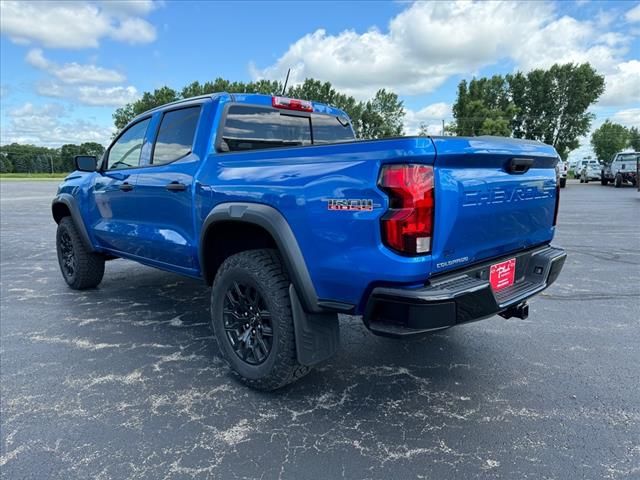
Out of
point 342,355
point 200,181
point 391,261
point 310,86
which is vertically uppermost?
point 310,86

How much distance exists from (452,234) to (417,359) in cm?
146

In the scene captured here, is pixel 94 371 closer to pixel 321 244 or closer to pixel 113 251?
pixel 113 251

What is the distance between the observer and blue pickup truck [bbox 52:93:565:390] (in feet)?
7.20

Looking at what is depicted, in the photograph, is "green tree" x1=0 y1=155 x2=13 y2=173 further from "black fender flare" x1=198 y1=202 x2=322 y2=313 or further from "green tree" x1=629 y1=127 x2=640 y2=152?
"green tree" x1=629 y1=127 x2=640 y2=152

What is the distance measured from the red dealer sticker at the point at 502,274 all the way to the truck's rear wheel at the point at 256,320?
1.21 metres

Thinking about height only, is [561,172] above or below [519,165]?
below

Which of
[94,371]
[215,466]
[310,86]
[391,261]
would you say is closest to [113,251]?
[94,371]

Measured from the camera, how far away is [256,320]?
296 centimetres

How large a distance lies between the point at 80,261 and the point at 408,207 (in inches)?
172

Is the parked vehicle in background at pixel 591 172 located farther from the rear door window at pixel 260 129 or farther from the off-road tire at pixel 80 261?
the off-road tire at pixel 80 261

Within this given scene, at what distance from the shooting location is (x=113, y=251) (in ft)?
15.5

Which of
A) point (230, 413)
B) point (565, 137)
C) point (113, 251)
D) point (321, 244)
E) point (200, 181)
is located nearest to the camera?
point (321, 244)

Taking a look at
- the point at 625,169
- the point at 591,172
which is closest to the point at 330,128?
the point at 625,169

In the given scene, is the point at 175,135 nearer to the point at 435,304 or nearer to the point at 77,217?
the point at 77,217
